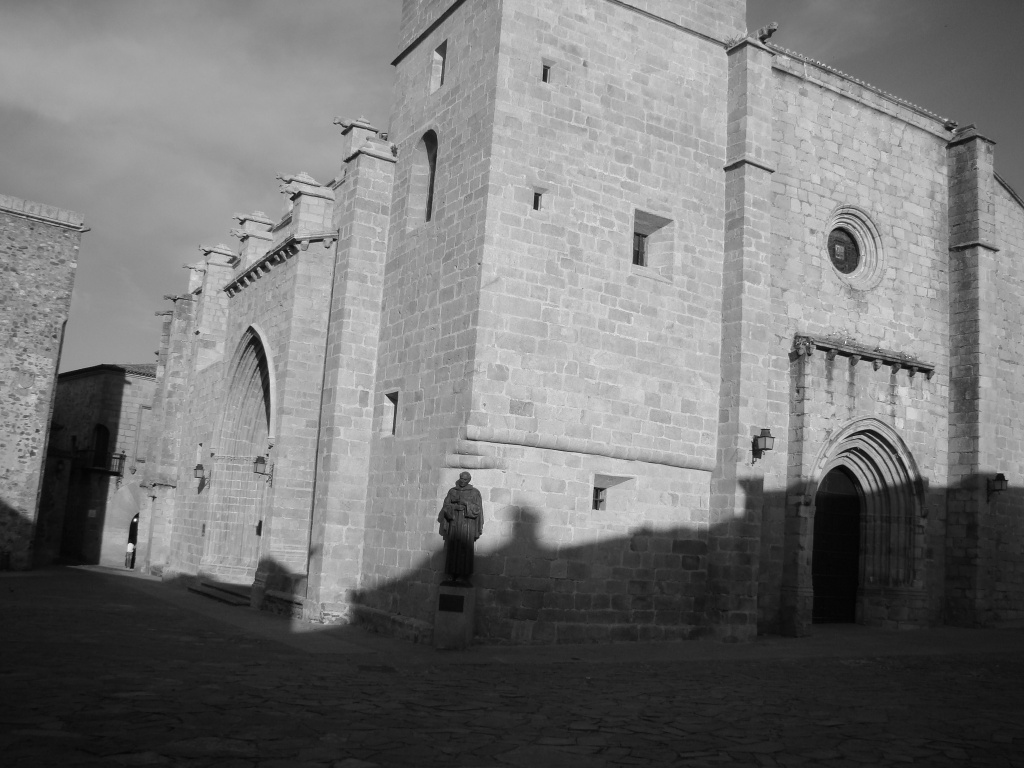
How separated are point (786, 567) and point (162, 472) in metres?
15.5

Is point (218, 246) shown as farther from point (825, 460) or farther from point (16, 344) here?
point (825, 460)

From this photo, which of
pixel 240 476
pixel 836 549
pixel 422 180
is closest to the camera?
pixel 422 180

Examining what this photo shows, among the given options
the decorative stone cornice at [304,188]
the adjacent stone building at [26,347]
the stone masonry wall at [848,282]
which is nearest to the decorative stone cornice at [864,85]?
the stone masonry wall at [848,282]

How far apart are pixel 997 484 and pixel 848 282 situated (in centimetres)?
456

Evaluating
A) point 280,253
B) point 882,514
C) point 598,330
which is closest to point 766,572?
point 882,514

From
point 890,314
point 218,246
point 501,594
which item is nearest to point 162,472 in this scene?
point 218,246

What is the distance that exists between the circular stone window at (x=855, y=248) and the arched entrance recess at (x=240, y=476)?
11.5m

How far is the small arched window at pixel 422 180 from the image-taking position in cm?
1430

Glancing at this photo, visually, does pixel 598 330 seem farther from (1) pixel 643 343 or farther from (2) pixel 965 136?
(2) pixel 965 136

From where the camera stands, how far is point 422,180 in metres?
14.4

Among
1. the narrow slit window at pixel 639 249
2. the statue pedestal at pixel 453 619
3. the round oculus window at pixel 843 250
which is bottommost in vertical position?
the statue pedestal at pixel 453 619

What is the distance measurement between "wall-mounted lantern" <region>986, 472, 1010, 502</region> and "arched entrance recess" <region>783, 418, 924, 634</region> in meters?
1.40

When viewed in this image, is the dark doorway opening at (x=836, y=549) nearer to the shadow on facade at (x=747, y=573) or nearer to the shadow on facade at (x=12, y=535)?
the shadow on facade at (x=747, y=573)

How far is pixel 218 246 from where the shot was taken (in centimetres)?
2183
